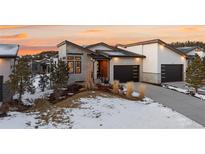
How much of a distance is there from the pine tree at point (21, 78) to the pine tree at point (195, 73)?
846 cm

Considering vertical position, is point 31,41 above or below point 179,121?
above

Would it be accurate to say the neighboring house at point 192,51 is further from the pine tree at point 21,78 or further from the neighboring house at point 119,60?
the pine tree at point 21,78

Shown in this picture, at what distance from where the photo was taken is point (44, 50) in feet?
42.4

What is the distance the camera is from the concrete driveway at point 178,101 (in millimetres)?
11478

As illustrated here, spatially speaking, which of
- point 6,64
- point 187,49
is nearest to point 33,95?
point 6,64

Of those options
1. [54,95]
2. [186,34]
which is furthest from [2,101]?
[186,34]

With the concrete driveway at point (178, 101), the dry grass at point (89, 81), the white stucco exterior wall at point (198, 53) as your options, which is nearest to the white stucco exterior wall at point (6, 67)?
the dry grass at point (89, 81)

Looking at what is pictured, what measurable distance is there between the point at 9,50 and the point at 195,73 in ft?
33.0

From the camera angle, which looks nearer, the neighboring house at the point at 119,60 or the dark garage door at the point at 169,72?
the neighboring house at the point at 119,60

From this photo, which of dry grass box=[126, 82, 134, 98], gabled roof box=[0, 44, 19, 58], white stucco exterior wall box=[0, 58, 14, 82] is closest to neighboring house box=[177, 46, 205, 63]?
dry grass box=[126, 82, 134, 98]

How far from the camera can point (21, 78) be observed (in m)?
13.2

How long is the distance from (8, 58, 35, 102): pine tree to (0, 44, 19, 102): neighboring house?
1.03 feet
